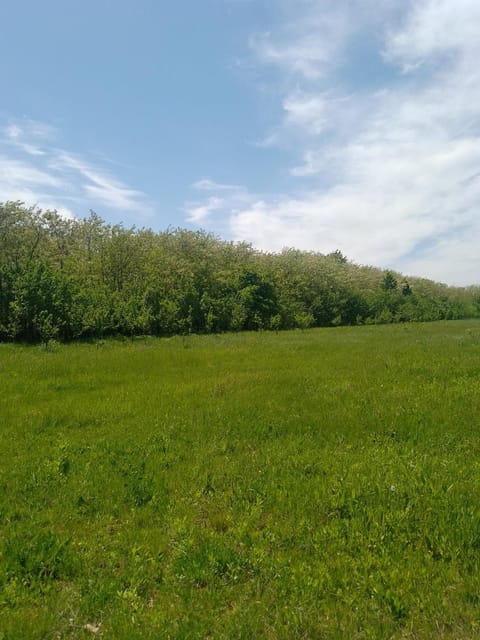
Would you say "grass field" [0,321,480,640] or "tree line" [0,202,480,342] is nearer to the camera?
"grass field" [0,321,480,640]

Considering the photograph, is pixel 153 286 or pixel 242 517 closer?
pixel 242 517

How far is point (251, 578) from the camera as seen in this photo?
339 cm

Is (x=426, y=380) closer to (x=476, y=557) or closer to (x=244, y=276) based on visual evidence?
(x=476, y=557)

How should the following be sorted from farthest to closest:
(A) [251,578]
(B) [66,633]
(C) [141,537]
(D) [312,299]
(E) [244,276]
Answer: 1. (D) [312,299]
2. (E) [244,276]
3. (C) [141,537]
4. (A) [251,578]
5. (B) [66,633]

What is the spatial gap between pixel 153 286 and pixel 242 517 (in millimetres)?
32334

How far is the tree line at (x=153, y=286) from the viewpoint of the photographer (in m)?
24.6

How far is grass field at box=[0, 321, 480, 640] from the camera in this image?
2.97m

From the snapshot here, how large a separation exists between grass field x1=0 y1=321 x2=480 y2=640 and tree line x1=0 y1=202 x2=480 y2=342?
685 inches

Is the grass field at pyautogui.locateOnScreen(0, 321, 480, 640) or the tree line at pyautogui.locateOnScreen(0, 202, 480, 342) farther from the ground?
the tree line at pyautogui.locateOnScreen(0, 202, 480, 342)

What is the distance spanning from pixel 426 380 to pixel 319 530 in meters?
8.30

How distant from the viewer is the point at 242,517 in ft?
14.3

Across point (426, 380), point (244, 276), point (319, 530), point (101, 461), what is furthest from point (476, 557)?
point (244, 276)

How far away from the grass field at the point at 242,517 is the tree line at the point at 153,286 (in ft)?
57.1

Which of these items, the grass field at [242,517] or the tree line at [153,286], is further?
the tree line at [153,286]
